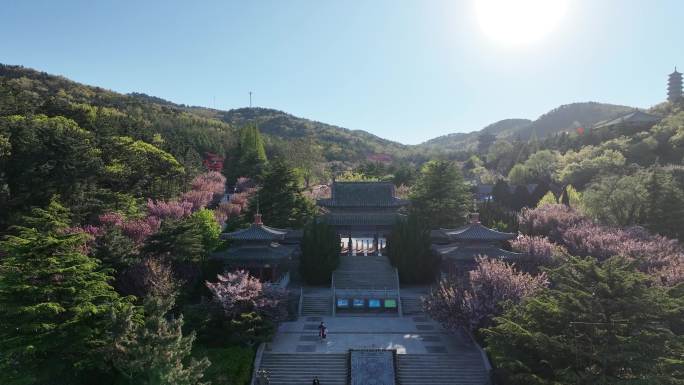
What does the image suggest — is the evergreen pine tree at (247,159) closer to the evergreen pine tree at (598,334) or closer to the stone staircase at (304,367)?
the stone staircase at (304,367)

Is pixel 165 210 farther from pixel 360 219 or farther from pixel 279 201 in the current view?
pixel 360 219

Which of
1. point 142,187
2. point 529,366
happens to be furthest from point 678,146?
point 142,187

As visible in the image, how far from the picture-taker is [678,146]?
69.9 m

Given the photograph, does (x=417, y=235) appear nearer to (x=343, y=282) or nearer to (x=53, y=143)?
(x=343, y=282)

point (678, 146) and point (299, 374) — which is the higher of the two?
point (678, 146)

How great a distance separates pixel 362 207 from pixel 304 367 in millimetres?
18330

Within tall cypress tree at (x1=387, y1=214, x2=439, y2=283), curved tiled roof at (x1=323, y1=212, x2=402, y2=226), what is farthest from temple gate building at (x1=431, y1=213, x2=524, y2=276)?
curved tiled roof at (x1=323, y1=212, x2=402, y2=226)

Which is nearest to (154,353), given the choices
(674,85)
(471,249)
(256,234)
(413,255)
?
(256,234)

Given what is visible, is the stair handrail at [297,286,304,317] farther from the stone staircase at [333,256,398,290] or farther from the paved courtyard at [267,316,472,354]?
the stone staircase at [333,256,398,290]

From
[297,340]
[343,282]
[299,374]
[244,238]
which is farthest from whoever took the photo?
[343,282]

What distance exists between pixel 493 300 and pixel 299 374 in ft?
35.0

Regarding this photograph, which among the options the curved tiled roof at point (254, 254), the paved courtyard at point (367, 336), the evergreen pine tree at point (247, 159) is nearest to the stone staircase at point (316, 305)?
the paved courtyard at point (367, 336)

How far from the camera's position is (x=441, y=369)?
22.9 meters

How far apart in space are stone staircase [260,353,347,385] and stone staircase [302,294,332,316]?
265 inches
